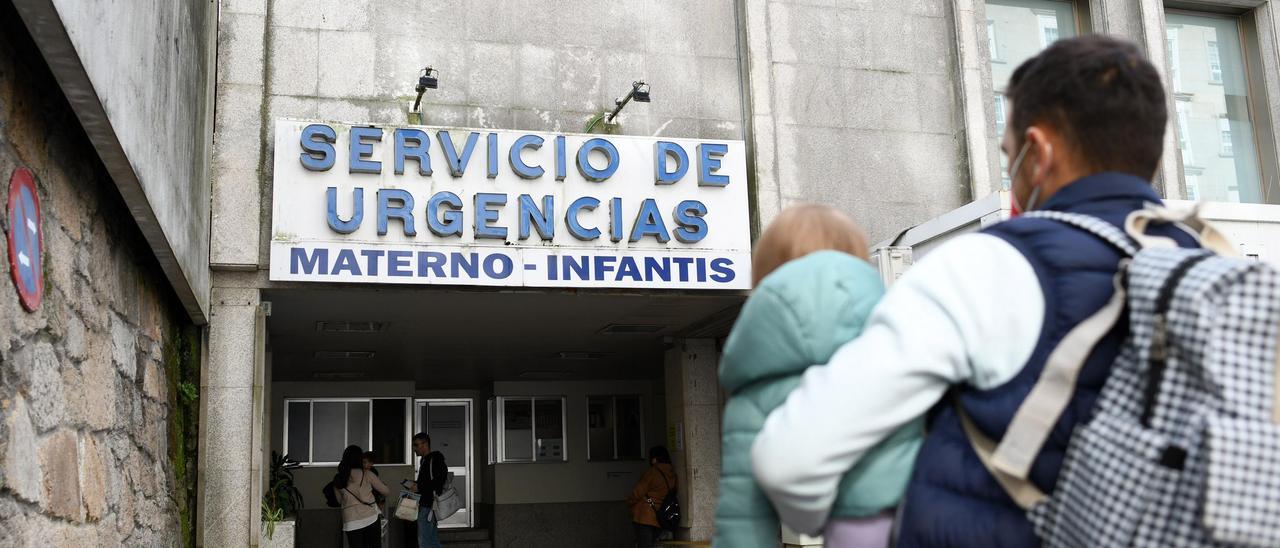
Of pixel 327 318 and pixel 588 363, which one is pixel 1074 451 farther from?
pixel 588 363

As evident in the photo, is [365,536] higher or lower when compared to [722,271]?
lower

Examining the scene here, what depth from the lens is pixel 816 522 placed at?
1.83 meters

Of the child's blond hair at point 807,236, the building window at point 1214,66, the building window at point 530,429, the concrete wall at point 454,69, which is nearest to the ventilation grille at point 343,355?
the building window at point 530,429

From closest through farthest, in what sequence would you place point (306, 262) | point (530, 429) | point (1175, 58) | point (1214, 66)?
point (306, 262) → point (1175, 58) → point (1214, 66) → point (530, 429)

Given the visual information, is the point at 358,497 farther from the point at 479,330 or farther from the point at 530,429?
the point at 530,429

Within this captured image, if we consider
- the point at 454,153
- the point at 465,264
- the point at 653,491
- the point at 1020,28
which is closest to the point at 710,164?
the point at 454,153

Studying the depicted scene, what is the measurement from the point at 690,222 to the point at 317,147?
10.8ft

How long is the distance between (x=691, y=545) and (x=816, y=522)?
11257 mm

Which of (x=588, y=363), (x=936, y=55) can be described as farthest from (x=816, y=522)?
(x=588, y=363)

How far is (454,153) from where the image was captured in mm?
9875

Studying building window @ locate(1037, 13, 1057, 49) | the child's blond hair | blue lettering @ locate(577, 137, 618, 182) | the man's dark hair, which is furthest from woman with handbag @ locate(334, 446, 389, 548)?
the man's dark hair

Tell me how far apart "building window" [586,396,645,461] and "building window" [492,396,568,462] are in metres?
0.58

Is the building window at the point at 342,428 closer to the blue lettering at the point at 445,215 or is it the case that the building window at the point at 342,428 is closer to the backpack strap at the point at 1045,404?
the blue lettering at the point at 445,215

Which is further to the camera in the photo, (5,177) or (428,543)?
(428,543)
